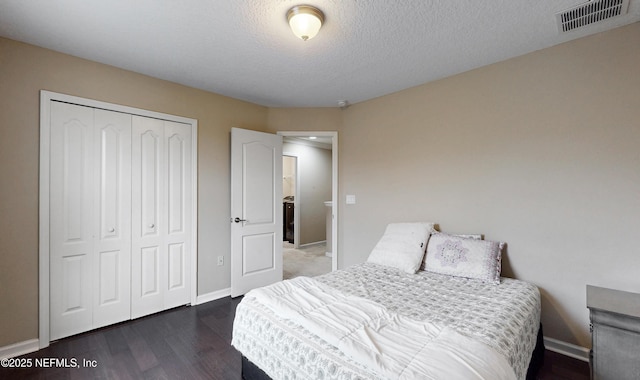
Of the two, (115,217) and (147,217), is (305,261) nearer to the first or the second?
(147,217)

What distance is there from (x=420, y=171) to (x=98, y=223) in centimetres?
326

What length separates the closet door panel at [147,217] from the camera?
2.72 metres

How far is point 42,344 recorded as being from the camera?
2.22 meters

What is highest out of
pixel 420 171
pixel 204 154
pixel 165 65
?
pixel 165 65

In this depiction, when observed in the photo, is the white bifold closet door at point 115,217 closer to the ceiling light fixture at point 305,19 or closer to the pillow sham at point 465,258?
the ceiling light fixture at point 305,19

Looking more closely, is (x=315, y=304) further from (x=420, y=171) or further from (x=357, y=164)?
(x=357, y=164)

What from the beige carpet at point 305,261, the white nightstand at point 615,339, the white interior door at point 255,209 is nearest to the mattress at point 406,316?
the white nightstand at point 615,339

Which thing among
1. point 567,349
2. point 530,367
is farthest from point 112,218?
point 567,349

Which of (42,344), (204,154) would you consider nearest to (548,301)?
(204,154)

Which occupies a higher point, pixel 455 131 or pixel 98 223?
pixel 455 131

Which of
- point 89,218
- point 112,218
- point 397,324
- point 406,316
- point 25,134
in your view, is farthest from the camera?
point 112,218

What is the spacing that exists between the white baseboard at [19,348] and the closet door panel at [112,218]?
39 cm

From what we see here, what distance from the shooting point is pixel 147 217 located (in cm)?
281

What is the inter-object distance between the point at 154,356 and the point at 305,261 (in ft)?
9.94
